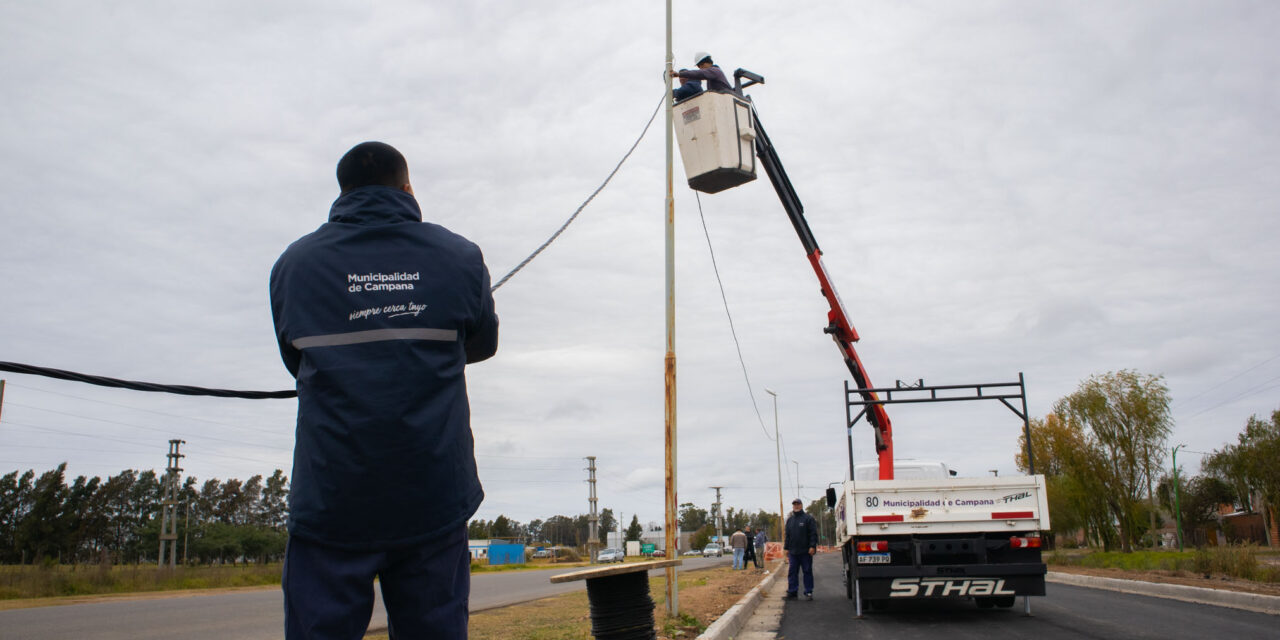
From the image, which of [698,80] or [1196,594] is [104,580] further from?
[1196,594]

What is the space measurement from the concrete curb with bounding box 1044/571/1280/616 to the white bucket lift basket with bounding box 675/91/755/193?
8.16 meters

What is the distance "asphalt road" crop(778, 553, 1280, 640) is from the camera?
8.19 meters

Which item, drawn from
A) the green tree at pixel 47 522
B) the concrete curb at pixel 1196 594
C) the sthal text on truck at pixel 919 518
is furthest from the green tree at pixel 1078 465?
the green tree at pixel 47 522

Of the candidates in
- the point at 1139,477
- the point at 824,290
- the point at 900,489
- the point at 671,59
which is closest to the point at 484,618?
the point at 900,489

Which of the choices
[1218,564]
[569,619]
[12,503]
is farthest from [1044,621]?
[12,503]

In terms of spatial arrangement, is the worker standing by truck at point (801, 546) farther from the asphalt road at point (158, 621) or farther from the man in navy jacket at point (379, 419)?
the man in navy jacket at point (379, 419)

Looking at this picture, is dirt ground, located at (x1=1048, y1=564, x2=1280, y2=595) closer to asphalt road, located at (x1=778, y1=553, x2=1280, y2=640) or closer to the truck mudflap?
asphalt road, located at (x1=778, y1=553, x2=1280, y2=640)

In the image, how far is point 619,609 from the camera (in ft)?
16.2

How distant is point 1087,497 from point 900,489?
26325mm

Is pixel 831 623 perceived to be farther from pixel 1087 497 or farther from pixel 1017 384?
pixel 1087 497

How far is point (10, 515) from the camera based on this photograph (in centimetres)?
7688

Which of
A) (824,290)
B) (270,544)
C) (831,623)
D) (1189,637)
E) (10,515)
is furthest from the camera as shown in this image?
(270,544)

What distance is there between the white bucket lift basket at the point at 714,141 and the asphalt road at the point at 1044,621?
5057 mm

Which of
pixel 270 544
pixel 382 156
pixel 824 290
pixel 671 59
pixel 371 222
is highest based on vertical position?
pixel 671 59
